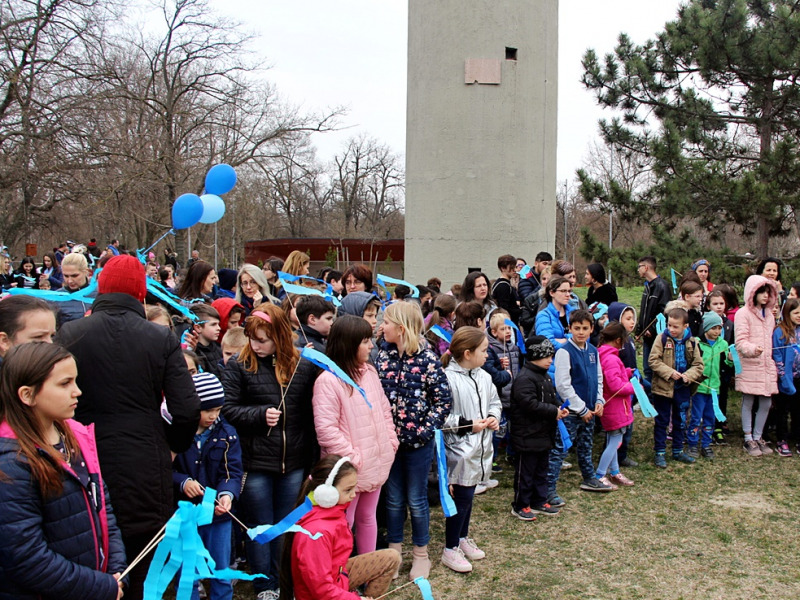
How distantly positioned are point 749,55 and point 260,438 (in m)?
10.6

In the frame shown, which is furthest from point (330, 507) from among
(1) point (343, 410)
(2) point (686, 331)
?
(2) point (686, 331)

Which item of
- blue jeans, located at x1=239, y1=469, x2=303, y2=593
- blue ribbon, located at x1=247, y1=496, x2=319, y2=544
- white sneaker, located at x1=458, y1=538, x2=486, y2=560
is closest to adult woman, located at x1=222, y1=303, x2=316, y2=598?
blue jeans, located at x1=239, y1=469, x2=303, y2=593

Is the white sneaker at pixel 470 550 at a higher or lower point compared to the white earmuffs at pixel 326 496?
lower

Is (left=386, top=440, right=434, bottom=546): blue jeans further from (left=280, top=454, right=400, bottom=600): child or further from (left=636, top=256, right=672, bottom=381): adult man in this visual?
(left=636, top=256, right=672, bottom=381): adult man

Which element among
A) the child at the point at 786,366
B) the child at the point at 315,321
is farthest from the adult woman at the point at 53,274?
the child at the point at 786,366

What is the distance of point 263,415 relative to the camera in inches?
158

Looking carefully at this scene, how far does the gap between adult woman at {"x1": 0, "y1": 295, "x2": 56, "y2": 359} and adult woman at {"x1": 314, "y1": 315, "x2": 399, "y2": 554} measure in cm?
153

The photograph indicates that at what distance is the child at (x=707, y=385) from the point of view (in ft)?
23.4

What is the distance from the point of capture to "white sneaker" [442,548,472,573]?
15.1 feet

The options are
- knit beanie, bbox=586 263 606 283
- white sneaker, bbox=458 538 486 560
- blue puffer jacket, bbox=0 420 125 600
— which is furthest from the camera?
knit beanie, bbox=586 263 606 283

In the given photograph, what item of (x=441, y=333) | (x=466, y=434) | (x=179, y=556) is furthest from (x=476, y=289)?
(x=179, y=556)

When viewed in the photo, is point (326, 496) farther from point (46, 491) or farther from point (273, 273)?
point (273, 273)

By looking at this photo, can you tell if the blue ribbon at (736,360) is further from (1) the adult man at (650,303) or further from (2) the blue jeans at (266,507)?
(2) the blue jeans at (266,507)

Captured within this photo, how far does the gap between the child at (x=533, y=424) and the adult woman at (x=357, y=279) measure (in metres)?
1.76
